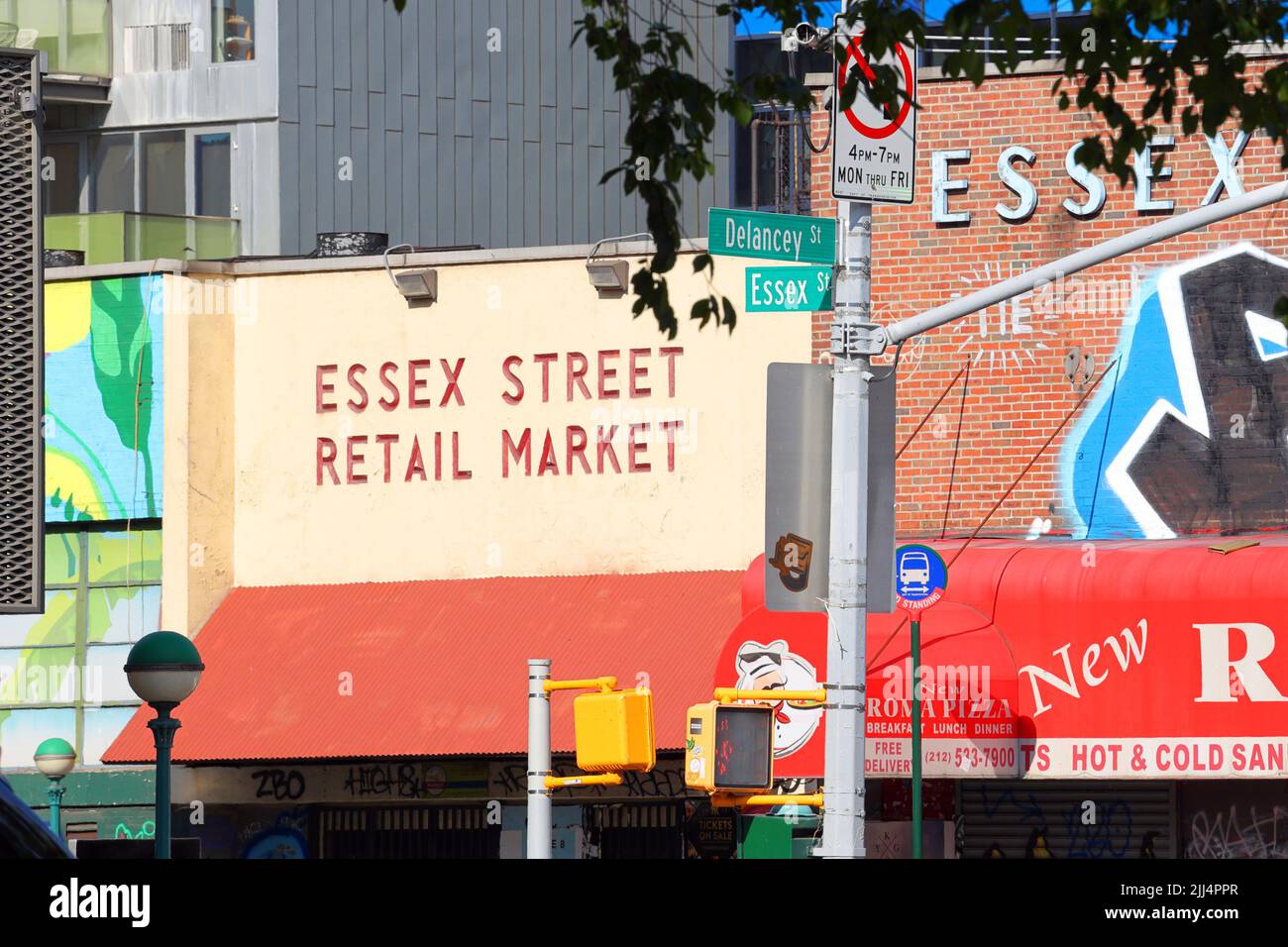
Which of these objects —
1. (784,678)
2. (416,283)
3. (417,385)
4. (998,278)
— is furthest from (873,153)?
(417,385)

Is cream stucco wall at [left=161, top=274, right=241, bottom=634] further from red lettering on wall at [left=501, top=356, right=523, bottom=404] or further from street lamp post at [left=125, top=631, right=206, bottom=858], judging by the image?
street lamp post at [left=125, top=631, right=206, bottom=858]

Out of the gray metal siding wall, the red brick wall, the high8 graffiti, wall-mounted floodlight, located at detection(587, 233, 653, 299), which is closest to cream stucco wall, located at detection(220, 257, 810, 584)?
wall-mounted floodlight, located at detection(587, 233, 653, 299)

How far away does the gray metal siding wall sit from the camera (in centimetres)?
3553

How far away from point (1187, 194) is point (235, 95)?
17.5 m

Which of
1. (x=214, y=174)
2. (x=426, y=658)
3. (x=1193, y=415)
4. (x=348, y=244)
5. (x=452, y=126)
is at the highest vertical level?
(x=452, y=126)

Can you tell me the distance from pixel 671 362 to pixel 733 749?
32.0ft

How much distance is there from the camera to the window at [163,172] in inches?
1409

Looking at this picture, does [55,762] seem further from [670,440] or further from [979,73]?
[979,73]

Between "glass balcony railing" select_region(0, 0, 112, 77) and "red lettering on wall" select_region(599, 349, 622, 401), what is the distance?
1475 centimetres

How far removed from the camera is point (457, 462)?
24.8 m

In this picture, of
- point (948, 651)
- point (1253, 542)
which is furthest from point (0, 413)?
point (1253, 542)

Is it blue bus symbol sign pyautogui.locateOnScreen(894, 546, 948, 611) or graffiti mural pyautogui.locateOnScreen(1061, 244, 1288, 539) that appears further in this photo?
graffiti mural pyautogui.locateOnScreen(1061, 244, 1288, 539)

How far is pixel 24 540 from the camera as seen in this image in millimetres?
20141
